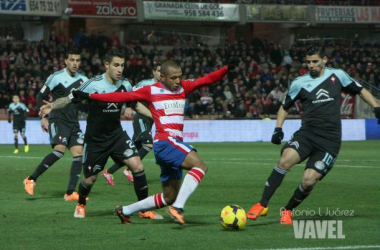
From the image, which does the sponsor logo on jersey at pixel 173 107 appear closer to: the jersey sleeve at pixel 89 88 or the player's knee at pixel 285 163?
the player's knee at pixel 285 163

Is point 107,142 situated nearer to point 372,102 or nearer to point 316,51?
point 316,51

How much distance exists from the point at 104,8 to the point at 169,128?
34463 mm

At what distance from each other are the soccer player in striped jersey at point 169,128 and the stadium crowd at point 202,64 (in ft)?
81.9

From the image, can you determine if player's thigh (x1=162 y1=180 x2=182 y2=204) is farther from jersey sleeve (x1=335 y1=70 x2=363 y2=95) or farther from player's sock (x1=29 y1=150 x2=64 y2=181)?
player's sock (x1=29 y1=150 x2=64 y2=181)

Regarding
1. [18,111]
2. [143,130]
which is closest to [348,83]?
[143,130]

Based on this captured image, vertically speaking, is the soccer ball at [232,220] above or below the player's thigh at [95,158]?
below

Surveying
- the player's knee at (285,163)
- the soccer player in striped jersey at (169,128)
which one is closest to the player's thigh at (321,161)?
the player's knee at (285,163)

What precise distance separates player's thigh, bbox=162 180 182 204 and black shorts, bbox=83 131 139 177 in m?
1.15

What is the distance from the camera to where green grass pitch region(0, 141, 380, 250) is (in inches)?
307

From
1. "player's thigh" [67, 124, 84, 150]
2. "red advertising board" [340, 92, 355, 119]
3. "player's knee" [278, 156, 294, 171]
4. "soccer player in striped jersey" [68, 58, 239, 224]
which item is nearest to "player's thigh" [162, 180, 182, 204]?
"soccer player in striped jersey" [68, 58, 239, 224]

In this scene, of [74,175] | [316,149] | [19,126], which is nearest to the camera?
[316,149]

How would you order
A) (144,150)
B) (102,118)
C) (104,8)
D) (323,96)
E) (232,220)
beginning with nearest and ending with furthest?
(232,220) → (323,96) → (102,118) → (144,150) → (104,8)

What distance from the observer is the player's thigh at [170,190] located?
9047 mm

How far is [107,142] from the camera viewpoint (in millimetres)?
10133
